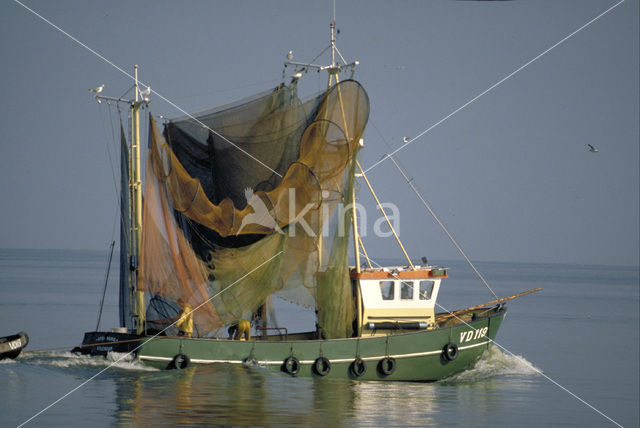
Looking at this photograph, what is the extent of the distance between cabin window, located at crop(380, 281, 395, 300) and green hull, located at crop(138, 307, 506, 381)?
4.17 feet

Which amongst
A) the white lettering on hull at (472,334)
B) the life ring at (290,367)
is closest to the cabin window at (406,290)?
the white lettering on hull at (472,334)

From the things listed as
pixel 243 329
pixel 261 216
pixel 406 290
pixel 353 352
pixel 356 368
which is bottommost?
pixel 356 368

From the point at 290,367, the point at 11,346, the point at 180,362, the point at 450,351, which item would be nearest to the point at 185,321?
the point at 180,362

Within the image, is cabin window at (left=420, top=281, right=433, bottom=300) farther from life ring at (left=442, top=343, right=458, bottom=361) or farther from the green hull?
life ring at (left=442, top=343, right=458, bottom=361)

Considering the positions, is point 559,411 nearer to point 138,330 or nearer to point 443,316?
point 443,316

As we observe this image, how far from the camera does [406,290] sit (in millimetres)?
24672

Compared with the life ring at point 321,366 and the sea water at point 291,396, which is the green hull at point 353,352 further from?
the sea water at point 291,396

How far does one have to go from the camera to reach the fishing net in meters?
22.2

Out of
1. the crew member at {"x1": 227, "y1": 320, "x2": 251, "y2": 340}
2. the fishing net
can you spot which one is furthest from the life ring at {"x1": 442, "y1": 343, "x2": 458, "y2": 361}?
the crew member at {"x1": 227, "y1": 320, "x2": 251, "y2": 340}

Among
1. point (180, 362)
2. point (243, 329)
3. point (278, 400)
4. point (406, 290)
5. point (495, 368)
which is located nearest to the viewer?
point (278, 400)

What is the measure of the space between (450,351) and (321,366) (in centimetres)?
404

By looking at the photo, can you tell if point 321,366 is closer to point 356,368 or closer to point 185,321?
point 356,368

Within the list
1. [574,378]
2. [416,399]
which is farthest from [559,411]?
[574,378]

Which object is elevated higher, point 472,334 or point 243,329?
point 243,329
